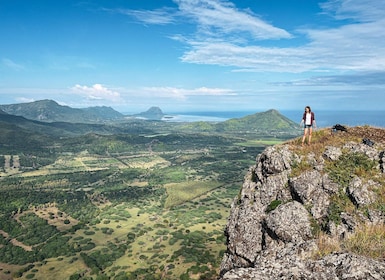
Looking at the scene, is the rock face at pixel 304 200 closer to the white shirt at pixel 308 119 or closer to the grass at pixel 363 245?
the grass at pixel 363 245

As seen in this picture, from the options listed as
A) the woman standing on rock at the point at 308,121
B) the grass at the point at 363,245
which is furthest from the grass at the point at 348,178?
the woman standing on rock at the point at 308,121

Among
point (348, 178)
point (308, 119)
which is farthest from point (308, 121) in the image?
point (348, 178)

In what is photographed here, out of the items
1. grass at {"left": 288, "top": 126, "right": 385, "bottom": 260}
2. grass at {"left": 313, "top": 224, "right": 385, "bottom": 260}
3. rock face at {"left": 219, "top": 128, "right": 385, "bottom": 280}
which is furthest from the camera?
rock face at {"left": 219, "top": 128, "right": 385, "bottom": 280}

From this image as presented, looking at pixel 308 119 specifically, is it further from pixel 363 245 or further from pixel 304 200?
pixel 363 245

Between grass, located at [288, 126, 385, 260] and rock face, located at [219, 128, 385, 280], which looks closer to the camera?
grass, located at [288, 126, 385, 260]

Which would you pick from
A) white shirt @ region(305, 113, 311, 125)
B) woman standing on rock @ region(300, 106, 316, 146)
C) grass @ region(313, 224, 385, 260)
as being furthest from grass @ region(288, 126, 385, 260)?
white shirt @ region(305, 113, 311, 125)

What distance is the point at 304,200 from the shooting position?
2939 cm

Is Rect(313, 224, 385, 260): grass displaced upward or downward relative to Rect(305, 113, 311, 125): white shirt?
downward

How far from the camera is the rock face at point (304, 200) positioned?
2620cm

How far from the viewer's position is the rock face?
2620 cm

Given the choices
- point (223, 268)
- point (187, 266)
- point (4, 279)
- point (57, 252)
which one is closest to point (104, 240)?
point (57, 252)

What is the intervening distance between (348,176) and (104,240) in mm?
137207

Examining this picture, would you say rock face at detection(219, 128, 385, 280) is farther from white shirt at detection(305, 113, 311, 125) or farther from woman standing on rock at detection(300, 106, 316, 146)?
white shirt at detection(305, 113, 311, 125)

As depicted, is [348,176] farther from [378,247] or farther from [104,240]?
[104,240]
